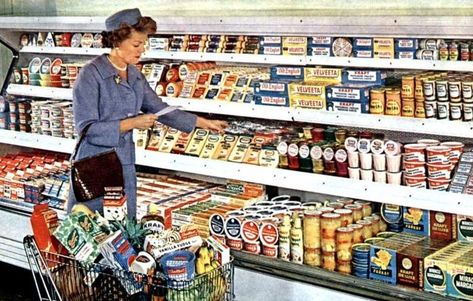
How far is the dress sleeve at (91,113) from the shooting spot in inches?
157

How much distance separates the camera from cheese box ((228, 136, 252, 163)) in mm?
4544

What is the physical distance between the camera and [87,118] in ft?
13.1

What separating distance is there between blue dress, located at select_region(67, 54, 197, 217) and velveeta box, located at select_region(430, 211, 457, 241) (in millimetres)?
1303

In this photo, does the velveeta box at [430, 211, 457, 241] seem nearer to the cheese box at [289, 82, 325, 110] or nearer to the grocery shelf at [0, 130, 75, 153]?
the cheese box at [289, 82, 325, 110]

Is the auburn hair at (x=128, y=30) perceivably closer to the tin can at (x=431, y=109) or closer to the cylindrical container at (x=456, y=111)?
the tin can at (x=431, y=109)

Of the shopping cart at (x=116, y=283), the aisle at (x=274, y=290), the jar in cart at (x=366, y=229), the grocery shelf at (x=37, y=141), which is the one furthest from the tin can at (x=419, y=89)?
the grocery shelf at (x=37, y=141)

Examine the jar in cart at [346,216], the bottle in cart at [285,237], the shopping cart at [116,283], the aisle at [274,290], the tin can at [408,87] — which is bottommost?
the aisle at [274,290]

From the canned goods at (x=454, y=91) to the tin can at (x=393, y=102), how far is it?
24 centimetres

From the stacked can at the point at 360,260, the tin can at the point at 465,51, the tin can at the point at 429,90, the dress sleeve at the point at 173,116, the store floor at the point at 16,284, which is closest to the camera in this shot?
the tin can at the point at 465,51

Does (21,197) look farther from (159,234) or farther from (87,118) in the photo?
(159,234)

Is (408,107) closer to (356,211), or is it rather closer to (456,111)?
(456,111)

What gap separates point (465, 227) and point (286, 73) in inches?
47.7

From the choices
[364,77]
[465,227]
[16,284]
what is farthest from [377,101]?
[16,284]

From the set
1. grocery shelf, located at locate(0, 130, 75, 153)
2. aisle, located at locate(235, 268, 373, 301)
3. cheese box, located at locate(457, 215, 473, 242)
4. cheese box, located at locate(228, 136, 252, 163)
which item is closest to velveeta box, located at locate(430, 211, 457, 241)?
cheese box, located at locate(457, 215, 473, 242)
